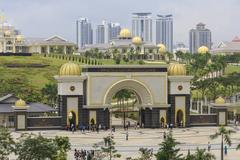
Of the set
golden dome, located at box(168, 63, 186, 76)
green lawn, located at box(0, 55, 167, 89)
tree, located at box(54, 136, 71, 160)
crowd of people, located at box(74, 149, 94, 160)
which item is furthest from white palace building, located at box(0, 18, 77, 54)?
tree, located at box(54, 136, 71, 160)

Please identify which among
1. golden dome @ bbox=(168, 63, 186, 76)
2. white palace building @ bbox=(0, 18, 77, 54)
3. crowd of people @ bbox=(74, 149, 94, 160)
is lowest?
crowd of people @ bbox=(74, 149, 94, 160)

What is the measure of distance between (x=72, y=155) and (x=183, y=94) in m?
24.6

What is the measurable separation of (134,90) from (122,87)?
5.09 ft

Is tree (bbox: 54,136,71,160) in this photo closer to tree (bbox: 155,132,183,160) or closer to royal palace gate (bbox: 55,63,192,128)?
tree (bbox: 155,132,183,160)

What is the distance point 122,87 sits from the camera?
71.8 m

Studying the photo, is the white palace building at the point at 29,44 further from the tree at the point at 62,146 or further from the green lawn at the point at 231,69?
the tree at the point at 62,146

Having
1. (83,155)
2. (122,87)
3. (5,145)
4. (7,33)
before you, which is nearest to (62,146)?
(5,145)

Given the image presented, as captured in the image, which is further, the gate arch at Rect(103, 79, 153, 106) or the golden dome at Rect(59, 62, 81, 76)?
the gate arch at Rect(103, 79, 153, 106)

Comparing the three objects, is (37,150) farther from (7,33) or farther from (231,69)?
(7,33)

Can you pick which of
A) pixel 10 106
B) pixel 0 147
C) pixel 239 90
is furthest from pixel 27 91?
pixel 0 147

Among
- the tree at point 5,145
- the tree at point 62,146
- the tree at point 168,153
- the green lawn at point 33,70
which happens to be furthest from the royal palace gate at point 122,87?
the green lawn at point 33,70

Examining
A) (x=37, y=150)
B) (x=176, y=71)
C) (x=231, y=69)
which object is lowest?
(x=37, y=150)

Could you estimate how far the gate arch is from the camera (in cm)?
7062

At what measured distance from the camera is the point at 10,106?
75.9m
